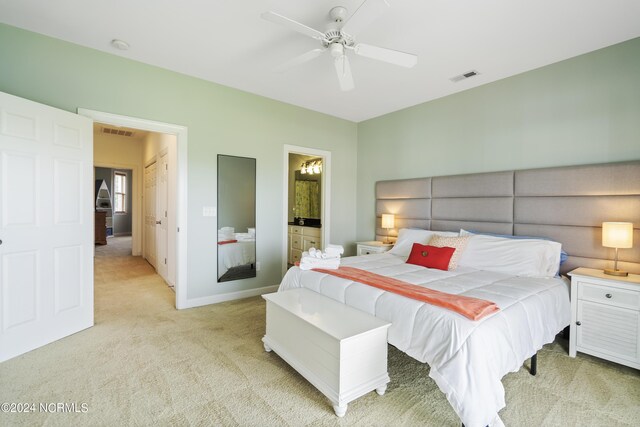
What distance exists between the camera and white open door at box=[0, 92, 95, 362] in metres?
2.29

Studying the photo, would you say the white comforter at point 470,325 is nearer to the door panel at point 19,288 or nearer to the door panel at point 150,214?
the door panel at point 19,288

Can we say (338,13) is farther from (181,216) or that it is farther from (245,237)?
(245,237)

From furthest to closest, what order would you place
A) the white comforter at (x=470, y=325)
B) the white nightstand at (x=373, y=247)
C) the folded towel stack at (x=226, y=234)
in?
the white nightstand at (x=373, y=247) < the folded towel stack at (x=226, y=234) < the white comforter at (x=470, y=325)

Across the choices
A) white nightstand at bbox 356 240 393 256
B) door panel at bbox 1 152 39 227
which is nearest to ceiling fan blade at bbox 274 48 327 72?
door panel at bbox 1 152 39 227

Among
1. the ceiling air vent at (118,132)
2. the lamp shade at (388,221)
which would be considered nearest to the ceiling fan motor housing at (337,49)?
the lamp shade at (388,221)

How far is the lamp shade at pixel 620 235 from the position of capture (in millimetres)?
2334

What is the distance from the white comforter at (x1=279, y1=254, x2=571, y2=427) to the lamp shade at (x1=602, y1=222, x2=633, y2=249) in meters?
0.48

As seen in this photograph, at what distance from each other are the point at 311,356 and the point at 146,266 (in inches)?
196

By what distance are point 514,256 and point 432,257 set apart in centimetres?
73

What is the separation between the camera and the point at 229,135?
→ 3.81m

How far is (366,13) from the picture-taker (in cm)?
181

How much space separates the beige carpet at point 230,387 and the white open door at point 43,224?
24 centimetres

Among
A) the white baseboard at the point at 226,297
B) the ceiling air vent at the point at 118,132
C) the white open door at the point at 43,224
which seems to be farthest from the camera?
the ceiling air vent at the point at 118,132

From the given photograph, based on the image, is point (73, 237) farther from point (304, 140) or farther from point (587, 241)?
point (587, 241)
